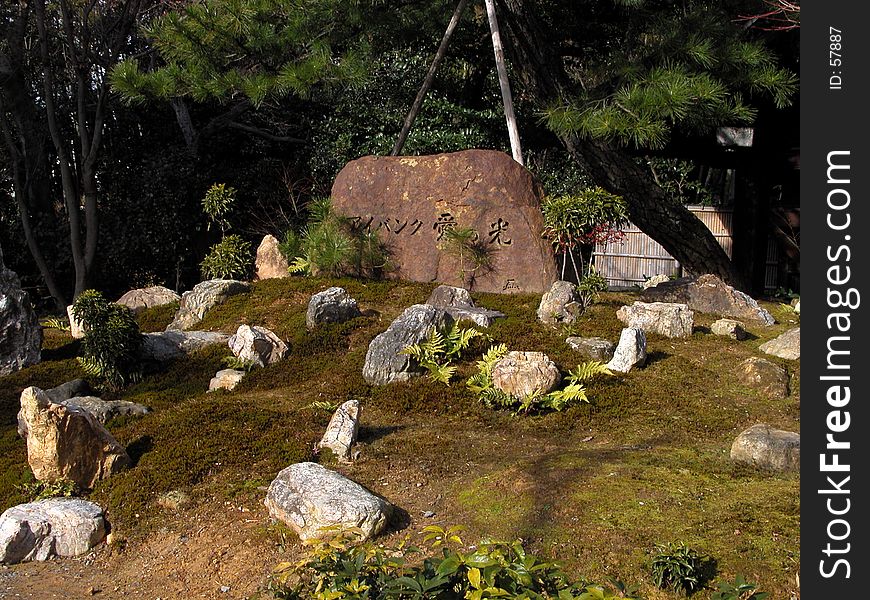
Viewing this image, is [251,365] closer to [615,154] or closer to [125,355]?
[125,355]

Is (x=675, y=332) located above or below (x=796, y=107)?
below

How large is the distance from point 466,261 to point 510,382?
111 inches

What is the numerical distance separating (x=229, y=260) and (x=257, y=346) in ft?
10.3

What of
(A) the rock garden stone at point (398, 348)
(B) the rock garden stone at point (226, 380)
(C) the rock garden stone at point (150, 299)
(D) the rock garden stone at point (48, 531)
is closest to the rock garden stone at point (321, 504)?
(D) the rock garden stone at point (48, 531)

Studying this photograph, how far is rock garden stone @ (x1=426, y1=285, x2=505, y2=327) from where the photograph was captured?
7.50m

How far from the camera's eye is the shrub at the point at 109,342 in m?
6.84

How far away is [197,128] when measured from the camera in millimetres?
14484

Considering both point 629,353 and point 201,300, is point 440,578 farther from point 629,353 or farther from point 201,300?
point 201,300

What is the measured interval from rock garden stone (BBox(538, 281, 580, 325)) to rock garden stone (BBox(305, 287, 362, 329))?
69.1 inches

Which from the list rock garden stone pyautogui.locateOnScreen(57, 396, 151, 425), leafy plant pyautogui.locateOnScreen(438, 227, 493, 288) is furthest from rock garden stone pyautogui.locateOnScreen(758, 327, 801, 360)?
rock garden stone pyautogui.locateOnScreen(57, 396, 151, 425)

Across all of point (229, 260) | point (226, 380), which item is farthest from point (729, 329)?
point (229, 260)

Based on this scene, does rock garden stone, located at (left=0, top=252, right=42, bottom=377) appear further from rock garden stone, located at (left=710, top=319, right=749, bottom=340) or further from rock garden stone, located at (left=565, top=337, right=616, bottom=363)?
rock garden stone, located at (left=710, top=319, right=749, bottom=340)

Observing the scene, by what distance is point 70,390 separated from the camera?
6.61 meters
